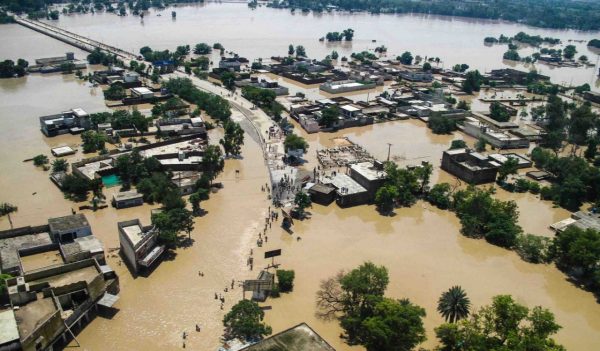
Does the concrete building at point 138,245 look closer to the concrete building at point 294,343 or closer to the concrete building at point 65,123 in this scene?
the concrete building at point 294,343

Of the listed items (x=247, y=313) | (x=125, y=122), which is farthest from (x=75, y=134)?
(x=247, y=313)

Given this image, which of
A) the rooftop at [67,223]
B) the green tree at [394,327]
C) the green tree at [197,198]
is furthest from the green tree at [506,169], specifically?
the rooftop at [67,223]

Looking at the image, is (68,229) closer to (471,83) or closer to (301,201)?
(301,201)

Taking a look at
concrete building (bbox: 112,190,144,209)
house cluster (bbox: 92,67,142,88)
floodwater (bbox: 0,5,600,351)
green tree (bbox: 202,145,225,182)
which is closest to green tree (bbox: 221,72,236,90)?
house cluster (bbox: 92,67,142,88)

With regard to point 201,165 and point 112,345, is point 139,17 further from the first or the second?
point 112,345

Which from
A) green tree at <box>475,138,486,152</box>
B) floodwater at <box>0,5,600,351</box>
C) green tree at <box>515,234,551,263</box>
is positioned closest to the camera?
floodwater at <box>0,5,600,351</box>

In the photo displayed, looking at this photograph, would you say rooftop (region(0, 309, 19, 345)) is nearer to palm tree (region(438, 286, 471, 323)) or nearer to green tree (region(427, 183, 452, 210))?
palm tree (region(438, 286, 471, 323))
